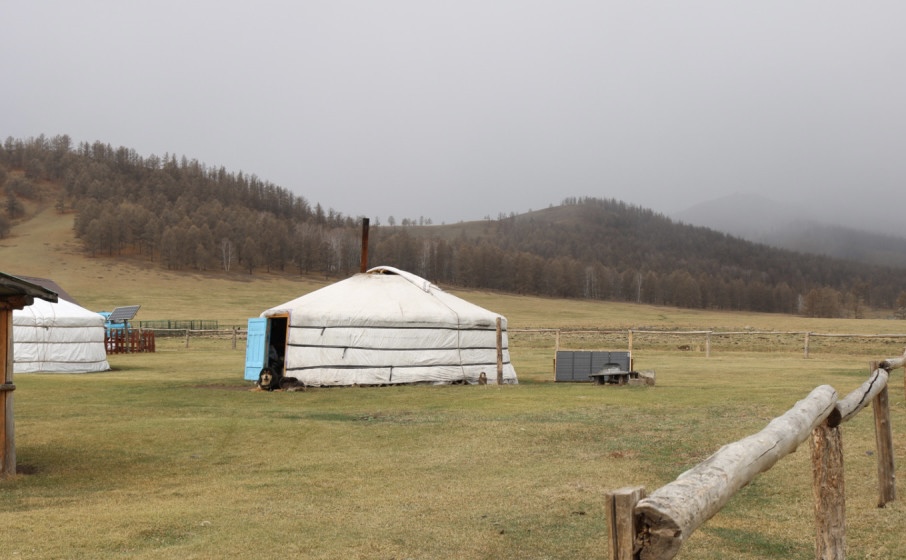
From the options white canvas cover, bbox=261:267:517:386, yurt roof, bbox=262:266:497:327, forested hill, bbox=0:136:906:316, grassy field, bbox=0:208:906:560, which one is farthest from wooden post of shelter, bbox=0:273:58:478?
forested hill, bbox=0:136:906:316

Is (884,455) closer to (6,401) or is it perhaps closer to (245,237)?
(6,401)

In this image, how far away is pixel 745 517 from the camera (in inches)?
239

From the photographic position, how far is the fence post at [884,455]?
612cm

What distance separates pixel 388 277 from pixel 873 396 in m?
15.7

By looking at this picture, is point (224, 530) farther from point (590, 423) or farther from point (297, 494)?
point (590, 423)

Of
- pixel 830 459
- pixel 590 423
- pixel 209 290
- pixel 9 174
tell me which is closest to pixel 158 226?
pixel 209 290

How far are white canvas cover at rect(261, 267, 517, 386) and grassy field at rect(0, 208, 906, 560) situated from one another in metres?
0.92

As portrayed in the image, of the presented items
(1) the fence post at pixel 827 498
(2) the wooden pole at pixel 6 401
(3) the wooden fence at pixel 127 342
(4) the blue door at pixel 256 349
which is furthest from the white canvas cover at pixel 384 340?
(3) the wooden fence at pixel 127 342

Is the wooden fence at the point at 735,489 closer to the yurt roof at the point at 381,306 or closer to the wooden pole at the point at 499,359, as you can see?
the wooden pole at the point at 499,359

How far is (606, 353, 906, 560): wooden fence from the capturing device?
7.22 feet

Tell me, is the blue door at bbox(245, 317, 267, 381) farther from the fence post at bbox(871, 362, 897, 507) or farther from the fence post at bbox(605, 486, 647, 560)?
the fence post at bbox(605, 486, 647, 560)

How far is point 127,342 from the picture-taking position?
111 feet

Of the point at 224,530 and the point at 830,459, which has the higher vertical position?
the point at 830,459

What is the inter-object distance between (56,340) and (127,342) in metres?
11.2
